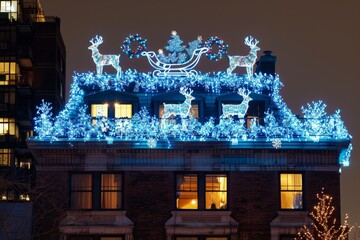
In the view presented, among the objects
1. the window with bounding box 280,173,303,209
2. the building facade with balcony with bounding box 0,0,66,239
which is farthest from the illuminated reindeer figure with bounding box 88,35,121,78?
the building facade with balcony with bounding box 0,0,66,239

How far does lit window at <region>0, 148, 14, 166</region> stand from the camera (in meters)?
108

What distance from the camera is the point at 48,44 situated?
372ft

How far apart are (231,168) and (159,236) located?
4.63m

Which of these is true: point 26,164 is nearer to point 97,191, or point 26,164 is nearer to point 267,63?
point 267,63

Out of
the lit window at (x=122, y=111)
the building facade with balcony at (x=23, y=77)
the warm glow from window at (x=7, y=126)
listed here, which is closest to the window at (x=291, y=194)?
the lit window at (x=122, y=111)

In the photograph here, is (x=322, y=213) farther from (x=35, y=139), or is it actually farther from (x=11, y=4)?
(x=11, y=4)

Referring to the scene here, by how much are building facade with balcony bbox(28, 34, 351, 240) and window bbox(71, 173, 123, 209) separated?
47 mm

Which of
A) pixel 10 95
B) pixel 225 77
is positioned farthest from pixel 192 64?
pixel 10 95

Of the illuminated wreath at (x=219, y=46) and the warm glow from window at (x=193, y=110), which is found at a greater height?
the illuminated wreath at (x=219, y=46)

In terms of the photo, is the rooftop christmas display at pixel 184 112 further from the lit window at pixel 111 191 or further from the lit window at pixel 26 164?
the lit window at pixel 26 164

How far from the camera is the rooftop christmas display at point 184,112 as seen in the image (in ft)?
156

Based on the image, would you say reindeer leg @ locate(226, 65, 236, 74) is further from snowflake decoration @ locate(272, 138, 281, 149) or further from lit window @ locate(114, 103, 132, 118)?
lit window @ locate(114, 103, 132, 118)

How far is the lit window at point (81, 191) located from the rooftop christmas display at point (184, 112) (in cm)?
191

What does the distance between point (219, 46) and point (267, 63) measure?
4423 mm
